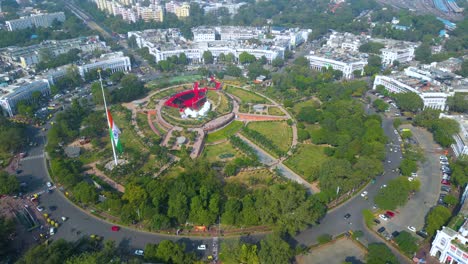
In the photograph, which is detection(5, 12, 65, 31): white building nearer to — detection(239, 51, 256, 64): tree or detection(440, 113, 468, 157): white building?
detection(239, 51, 256, 64): tree

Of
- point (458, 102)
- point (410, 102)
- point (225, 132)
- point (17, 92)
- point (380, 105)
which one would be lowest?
point (225, 132)

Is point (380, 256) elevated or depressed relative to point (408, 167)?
depressed

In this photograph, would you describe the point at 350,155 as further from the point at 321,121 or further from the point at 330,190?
the point at 321,121

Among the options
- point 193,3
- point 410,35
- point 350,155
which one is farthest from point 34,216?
point 193,3

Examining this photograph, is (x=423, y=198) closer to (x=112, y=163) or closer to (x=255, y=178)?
(x=255, y=178)

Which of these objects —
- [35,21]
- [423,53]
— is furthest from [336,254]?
[35,21]

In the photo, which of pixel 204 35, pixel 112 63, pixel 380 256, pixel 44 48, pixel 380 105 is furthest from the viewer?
pixel 204 35

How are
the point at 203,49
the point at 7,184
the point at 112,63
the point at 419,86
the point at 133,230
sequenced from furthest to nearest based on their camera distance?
the point at 203,49 → the point at 112,63 → the point at 419,86 → the point at 7,184 → the point at 133,230

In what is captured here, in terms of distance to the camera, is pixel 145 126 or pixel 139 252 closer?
pixel 139 252
